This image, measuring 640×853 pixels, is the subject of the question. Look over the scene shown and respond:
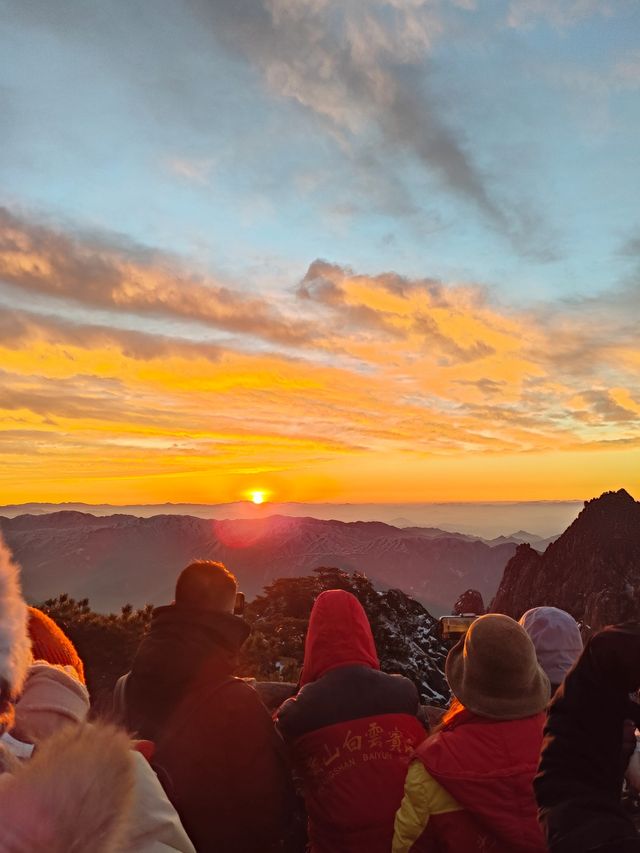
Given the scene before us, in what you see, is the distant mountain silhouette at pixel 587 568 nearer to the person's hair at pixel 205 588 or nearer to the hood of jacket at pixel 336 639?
the hood of jacket at pixel 336 639

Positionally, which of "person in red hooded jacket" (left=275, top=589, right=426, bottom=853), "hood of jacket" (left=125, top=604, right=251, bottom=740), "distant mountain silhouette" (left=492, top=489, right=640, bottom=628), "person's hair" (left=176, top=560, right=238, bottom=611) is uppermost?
"person's hair" (left=176, top=560, right=238, bottom=611)

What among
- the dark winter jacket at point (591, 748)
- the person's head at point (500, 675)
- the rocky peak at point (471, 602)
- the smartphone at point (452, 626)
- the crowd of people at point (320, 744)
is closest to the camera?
the crowd of people at point (320, 744)

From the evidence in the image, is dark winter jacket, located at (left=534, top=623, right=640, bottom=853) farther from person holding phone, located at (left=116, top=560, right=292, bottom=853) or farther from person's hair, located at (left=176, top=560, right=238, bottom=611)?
person's hair, located at (left=176, top=560, right=238, bottom=611)

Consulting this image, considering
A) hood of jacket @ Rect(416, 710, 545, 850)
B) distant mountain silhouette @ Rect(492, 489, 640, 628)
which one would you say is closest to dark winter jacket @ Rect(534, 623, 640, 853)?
hood of jacket @ Rect(416, 710, 545, 850)

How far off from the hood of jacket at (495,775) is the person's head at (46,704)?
1992 millimetres

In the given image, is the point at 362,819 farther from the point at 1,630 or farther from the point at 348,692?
the point at 1,630

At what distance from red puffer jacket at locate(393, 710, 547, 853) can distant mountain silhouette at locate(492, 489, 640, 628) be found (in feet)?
206

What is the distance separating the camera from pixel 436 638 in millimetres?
16594

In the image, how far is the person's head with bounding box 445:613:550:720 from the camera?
3.58m

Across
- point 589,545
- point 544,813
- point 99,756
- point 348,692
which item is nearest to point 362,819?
point 348,692

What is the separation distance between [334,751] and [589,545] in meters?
71.1

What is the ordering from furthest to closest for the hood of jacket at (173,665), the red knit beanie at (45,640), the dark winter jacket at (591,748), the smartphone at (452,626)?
the smartphone at (452,626) → the red knit beanie at (45,640) → the hood of jacket at (173,665) → the dark winter jacket at (591,748)

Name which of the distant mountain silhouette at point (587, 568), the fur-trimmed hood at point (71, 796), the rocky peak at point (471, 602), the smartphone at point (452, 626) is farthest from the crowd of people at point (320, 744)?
the distant mountain silhouette at point (587, 568)

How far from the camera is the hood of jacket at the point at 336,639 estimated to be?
4.60 metres
